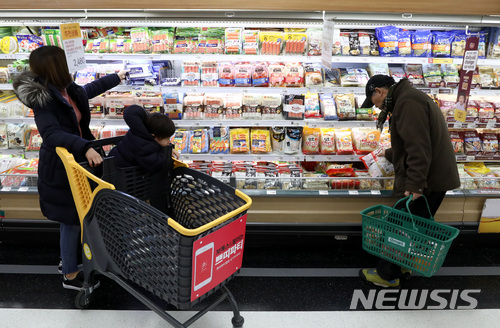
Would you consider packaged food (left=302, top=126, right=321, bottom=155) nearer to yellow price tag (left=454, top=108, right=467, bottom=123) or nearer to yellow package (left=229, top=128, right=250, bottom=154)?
yellow package (left=229, top=128, right=250, bottom=154)

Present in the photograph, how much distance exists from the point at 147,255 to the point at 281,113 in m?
1.90

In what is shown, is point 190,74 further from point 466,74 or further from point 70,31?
point 466,74

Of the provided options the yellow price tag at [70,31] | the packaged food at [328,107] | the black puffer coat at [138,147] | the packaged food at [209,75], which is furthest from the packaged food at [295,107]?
the yellow price tag at [70,31]

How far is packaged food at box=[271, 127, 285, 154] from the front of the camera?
145 inches

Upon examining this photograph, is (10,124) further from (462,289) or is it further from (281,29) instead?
(462,289)

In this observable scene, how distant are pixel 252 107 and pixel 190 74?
0.58 m

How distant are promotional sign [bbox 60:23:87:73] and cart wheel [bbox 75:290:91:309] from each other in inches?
57.3

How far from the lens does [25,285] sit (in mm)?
3084

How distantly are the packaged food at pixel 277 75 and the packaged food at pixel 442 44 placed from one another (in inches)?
48.6

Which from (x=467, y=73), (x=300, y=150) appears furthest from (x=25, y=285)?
(x=467, y=73)

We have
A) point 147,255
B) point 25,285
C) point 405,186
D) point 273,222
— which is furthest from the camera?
point 273,222

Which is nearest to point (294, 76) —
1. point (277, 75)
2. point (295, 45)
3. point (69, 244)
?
point (277, 75)

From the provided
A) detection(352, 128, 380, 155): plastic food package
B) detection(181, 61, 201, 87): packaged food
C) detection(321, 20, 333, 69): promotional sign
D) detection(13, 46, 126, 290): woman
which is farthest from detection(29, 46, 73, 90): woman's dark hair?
detection(352, 128, 380, 155): plastic food package

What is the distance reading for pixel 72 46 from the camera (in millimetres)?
2947
